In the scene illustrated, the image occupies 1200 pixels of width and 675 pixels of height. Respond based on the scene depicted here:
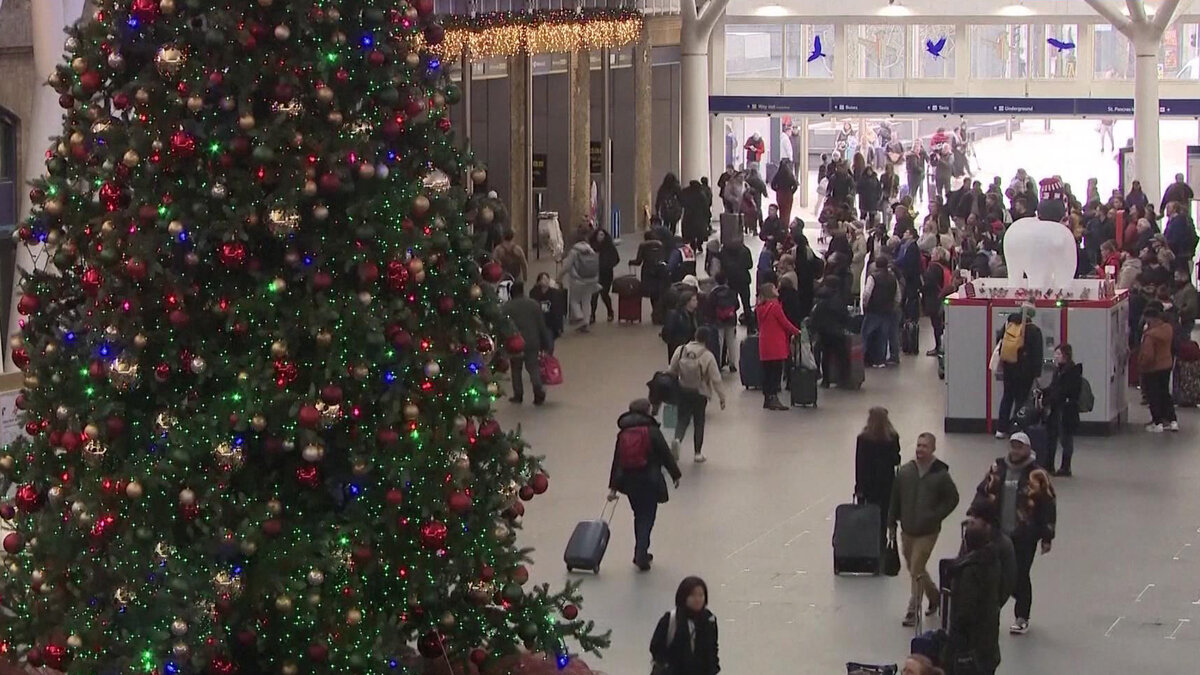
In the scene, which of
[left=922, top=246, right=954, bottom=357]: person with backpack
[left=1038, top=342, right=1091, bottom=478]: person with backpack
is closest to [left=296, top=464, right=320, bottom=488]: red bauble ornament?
[left=1038, top=342, right=1091, bottom=478]: person with backpack

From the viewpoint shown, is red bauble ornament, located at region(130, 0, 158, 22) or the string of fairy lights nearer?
red bauble ornament, located at region(130, 0, 158, 22)

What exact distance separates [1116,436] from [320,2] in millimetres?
13621

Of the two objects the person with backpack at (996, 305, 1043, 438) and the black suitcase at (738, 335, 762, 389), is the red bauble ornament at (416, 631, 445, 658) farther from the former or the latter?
the black suitcase at (738, 335, 762, 389)

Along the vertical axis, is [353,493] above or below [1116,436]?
above

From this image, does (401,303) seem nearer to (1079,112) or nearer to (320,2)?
(320,2)

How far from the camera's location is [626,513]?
16.2 meters

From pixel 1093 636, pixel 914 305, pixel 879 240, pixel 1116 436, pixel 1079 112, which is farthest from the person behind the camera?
pixel 1079 112

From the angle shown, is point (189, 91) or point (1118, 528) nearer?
point (189, 91)

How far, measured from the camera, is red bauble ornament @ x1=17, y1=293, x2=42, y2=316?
288 inches

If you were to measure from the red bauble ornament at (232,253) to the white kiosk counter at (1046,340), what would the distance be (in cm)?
1272

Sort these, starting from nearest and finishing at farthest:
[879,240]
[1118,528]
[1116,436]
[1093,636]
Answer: [1093,636] < [1118,528] < [1116,436] < [879,240]

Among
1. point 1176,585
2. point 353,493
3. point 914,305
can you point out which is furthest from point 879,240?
point 353,493

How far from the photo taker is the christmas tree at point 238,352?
7.09 meters

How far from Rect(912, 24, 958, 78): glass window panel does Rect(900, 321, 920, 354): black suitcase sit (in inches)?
797
